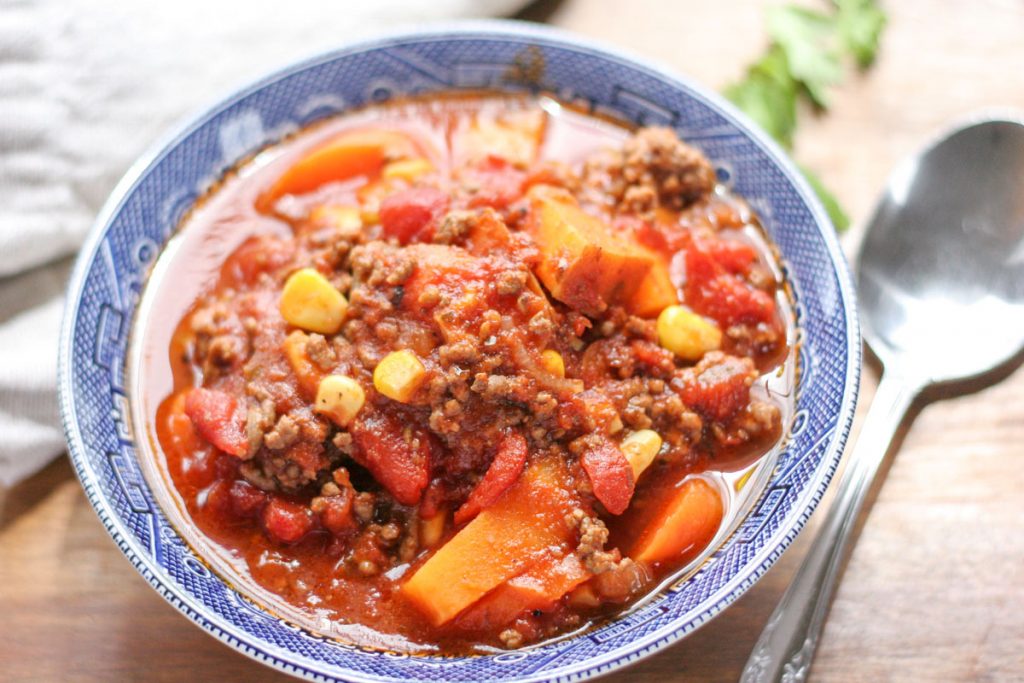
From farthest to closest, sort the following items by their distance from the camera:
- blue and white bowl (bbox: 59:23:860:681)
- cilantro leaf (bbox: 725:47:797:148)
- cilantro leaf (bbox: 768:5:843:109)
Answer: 1. cilantro leaf (bbox: 768:5:843:109)
2. cilantro leaf (bbox: 725:47:797:148)
3. blue and white bowl (bbox: 59:23:860:681)

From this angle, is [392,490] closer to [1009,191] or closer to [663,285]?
[663,285]

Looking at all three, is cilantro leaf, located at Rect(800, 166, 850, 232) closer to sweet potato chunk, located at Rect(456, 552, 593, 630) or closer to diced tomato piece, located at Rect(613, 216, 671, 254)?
diced tomato piece, located at Rect(613, 216, 671, 254)

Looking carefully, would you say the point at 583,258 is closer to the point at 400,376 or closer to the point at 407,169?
the point at 400,376

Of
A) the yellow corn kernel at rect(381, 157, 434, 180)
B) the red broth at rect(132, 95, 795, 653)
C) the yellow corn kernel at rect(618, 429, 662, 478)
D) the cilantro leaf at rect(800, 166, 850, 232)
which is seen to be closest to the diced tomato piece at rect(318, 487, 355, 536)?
the red broth at rect(132, 95, 795, 653)

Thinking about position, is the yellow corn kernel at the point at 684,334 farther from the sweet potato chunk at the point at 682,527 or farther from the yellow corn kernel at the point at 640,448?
the sweet potato chunk at the point at 682,527

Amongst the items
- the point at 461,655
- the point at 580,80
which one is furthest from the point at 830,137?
the point at 461,655

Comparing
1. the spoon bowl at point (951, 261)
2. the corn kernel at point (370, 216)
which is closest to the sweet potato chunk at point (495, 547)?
the corn kernel at point (370, 216)
